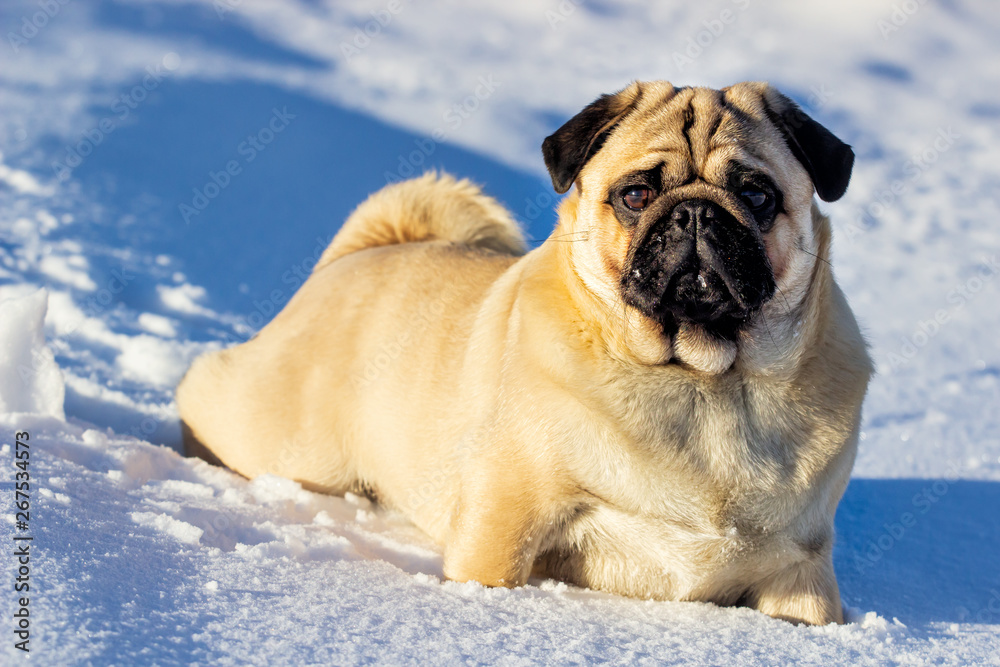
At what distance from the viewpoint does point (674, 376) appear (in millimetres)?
2809

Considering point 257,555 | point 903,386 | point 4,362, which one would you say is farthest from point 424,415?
point 903,386

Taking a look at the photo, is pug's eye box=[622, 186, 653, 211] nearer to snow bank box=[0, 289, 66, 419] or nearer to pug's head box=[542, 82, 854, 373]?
pug's head box=[542, 82, 854, 373]

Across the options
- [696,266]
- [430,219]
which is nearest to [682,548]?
[696,266]

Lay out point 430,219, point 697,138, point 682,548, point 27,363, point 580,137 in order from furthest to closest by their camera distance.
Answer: point 430,219, point 27,363, point 580,137, point 697,138, point 682,548

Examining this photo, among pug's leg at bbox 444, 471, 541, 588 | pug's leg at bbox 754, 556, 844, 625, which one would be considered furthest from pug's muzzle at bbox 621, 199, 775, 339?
pug's leg at bbox 754, 556, 844, 625

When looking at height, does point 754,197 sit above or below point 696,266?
above

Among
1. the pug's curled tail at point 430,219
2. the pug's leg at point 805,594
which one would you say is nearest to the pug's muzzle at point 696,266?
the pug's leg at point 805,594

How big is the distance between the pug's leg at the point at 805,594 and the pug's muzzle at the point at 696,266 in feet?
3.24

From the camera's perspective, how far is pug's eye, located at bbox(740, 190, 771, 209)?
2.83 m

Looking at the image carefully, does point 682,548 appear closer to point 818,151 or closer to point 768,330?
point 768,330

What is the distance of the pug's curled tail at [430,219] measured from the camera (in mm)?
4855

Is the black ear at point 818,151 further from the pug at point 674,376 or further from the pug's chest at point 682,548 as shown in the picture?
the pug's chest at point 682,548

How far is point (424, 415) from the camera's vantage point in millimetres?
3619

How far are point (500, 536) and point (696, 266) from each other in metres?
1.16
